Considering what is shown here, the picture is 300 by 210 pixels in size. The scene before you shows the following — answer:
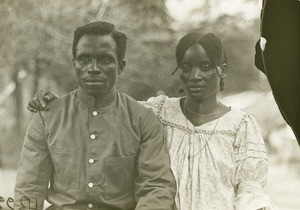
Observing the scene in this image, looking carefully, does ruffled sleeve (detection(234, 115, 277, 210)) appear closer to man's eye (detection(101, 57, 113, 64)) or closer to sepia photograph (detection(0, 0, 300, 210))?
sepia photograph (detection(0, 0, 300, 210))

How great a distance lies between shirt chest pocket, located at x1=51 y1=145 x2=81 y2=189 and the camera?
117 centimetres

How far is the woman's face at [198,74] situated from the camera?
1168 mm

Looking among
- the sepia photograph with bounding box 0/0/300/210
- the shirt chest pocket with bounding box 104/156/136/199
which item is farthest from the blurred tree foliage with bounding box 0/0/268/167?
the shirt chest pocket with bounding box 104/156/136/199

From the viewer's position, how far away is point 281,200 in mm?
1162

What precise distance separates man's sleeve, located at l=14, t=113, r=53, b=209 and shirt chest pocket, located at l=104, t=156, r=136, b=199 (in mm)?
126

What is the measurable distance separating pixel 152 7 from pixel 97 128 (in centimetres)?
28

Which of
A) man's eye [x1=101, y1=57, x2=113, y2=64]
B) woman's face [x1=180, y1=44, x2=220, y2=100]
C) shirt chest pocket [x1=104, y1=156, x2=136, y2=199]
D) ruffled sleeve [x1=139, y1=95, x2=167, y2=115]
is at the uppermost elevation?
man's eye [x1=101, y1=57, x2=113, y2=64]

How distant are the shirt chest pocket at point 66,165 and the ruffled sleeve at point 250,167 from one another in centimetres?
32

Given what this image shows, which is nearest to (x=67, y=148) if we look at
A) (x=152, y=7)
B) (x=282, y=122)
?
(x=152, y=7)

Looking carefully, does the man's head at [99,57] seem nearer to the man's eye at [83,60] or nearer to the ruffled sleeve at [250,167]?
the man's eye at [83,60]

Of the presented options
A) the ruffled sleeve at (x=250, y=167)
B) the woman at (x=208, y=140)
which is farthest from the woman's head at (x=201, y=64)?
the ruffled sleeve at (x=250, y=167)

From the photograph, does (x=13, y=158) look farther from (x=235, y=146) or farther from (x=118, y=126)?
(x=235, y=146)

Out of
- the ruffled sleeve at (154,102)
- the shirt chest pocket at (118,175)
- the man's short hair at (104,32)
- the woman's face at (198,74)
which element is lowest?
the shirt chest pocket at (118,175)

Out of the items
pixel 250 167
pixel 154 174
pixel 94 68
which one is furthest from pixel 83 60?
pixel 250 167
